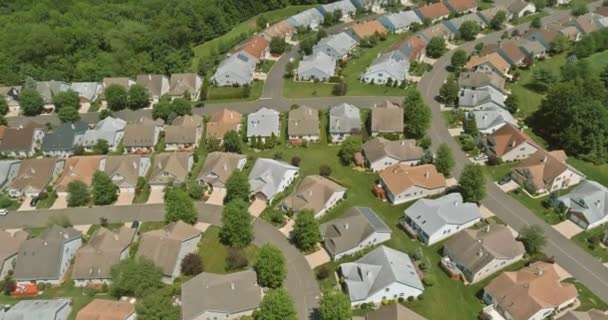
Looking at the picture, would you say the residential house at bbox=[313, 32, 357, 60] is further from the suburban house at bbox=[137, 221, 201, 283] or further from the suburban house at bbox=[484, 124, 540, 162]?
the suburban house at bbox=[137, 221, 201, 283]

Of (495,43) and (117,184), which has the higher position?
(495,43)

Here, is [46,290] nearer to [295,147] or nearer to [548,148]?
[295,147]

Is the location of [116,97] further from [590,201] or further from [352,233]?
[590,201]

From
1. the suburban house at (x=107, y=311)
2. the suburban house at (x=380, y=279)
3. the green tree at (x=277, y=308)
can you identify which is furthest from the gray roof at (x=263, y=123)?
the green tree at (x=277, y=308)

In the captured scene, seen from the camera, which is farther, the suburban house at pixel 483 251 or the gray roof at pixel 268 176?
the gray roof at pixel 268 176

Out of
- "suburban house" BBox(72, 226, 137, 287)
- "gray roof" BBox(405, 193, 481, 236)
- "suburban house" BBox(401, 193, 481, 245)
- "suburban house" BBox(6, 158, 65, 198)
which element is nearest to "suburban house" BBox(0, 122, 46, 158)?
"suburban house" BBox(6, 158, 65, 198)

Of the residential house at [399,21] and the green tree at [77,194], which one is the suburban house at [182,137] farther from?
the residential house at [399,21]

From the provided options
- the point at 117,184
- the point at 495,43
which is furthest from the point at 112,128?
the point at 495,43
